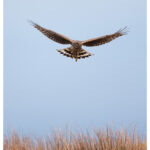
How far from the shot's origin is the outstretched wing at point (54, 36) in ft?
17.9

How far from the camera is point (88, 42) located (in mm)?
5473

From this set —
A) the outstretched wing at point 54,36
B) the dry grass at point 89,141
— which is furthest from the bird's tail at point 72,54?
the dry grass at point 89,141

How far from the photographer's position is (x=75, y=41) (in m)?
5.42

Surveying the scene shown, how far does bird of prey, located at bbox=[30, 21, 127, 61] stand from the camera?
5438 mm

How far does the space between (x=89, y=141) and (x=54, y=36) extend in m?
1.56

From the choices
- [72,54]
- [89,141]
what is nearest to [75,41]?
[72,54]

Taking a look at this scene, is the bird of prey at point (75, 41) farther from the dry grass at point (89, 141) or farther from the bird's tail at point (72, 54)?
the dry grass at point (89, 141)

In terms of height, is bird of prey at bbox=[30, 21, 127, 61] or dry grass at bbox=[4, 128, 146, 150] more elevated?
bird of prey at bbox=[30, 21, 127, 61]

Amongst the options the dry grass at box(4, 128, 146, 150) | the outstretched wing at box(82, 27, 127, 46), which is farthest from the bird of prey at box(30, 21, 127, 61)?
the dry grass at box(4, 128, 146, 150)

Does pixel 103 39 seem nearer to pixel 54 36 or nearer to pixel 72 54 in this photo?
pixel 72 54

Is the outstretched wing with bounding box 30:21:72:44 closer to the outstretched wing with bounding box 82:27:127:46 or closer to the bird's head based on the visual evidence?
the bird's head

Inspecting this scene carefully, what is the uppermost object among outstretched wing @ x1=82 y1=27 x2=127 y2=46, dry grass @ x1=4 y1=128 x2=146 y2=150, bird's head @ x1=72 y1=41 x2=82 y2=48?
outstretched wing @ x1=82 y1=27 x2=127 y2=46
